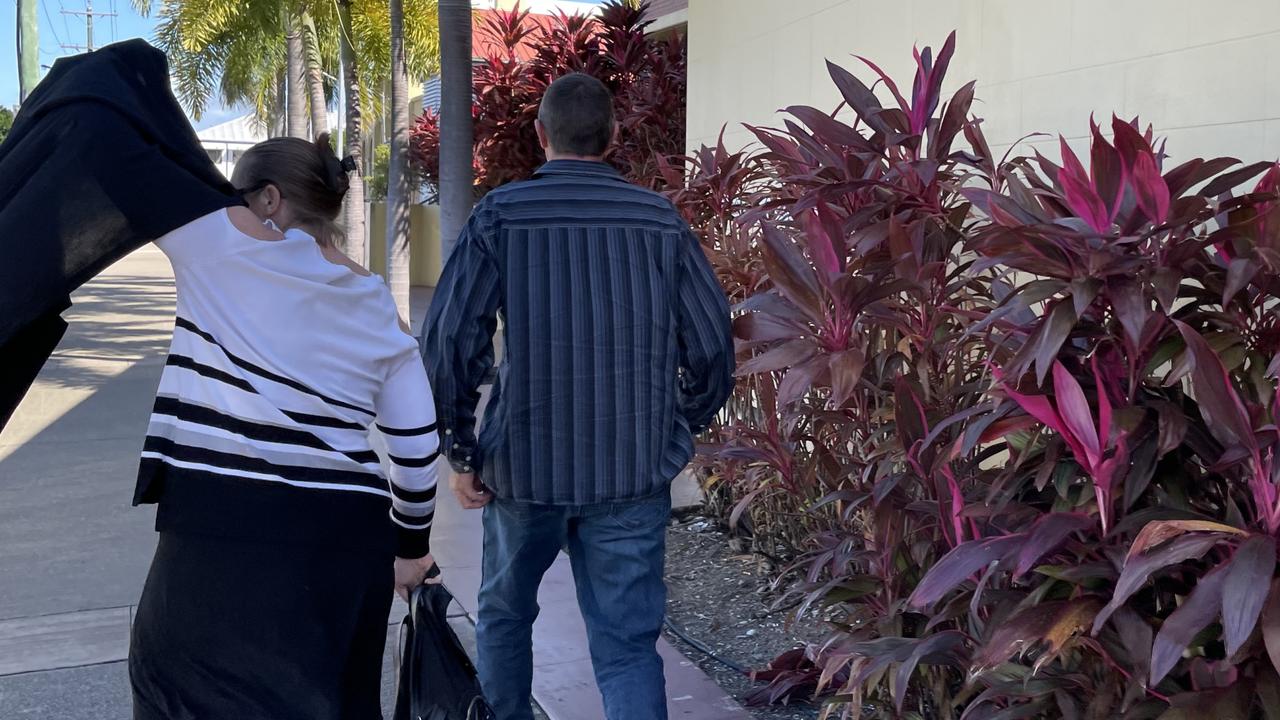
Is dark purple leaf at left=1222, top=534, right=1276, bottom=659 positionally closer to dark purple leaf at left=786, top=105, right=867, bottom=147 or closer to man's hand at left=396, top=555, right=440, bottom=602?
man's hand at left=396, top=555, right=440, bottom=602

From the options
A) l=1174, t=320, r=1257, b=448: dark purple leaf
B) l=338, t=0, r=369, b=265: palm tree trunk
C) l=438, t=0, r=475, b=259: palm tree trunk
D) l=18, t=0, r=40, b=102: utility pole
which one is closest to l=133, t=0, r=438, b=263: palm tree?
l=338, t=0, r=369, b=265: palm tree trunk

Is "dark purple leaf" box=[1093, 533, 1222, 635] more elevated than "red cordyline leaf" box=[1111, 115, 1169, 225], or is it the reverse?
"red cordyline leaf" box=[1111, 115, 1169, 225]

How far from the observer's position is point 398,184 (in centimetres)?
1385

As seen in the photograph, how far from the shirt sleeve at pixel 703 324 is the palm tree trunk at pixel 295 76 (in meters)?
17.5

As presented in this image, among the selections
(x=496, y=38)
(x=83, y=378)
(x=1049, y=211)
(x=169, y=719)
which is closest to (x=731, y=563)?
(x=1049, y=211)

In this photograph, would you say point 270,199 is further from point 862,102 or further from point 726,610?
point 726,610

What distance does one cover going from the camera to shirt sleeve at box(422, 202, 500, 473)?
116 inches

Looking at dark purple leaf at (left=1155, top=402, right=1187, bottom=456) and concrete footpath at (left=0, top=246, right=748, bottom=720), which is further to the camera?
concrete footpath at (left=0, top=246, right=748, bottom=720)

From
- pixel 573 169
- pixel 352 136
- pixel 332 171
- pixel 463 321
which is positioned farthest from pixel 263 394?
pixel 352 136

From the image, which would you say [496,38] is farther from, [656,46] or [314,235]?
[314,235]

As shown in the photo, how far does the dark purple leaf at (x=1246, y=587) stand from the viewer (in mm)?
Result: 1840

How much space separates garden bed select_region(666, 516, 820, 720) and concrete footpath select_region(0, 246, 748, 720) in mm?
140

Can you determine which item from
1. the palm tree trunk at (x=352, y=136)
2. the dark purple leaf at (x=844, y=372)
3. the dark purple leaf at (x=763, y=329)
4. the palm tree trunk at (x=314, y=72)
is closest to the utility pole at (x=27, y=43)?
the palm tree trunk at (x=352, y=136)

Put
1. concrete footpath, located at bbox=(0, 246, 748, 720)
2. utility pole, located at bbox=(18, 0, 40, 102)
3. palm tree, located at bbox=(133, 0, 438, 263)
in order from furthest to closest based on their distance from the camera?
palm tree, located at bbox=(133, 0, 438, 263) < utility pole, located at bbox=(18, 0, 40, 102) < concrete footpath, located at bbox=(0, 246, 748, 720)
